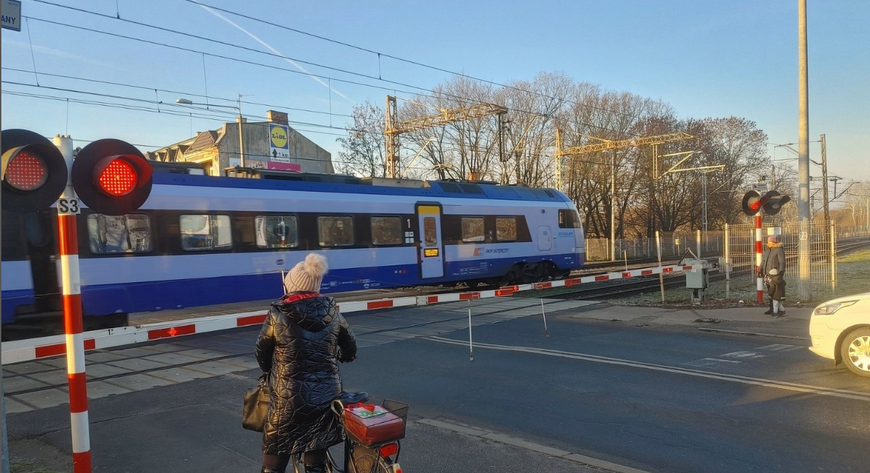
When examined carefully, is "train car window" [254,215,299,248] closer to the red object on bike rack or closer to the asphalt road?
the asphalt road

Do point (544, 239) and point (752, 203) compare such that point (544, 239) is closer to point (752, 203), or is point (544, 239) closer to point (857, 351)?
point (752, 203)

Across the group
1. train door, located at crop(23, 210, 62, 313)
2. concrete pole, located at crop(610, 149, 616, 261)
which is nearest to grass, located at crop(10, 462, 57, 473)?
train door, located at crop(23, 210, 62, 313)

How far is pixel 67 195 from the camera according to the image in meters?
3.91

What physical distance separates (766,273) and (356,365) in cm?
857

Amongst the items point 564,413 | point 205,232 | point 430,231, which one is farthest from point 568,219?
point 564,413

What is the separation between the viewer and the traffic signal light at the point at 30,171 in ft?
11.5

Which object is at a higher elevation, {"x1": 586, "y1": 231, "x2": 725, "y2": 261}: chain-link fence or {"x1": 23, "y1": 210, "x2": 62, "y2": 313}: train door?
{"x1": 23, "y1": 210, "x2": 62, "y2": 313}: train door

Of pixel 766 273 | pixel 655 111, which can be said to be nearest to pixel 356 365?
pixel 766 273

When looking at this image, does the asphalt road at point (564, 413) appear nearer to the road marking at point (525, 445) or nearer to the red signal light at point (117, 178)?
the road marking at point (525, 445)

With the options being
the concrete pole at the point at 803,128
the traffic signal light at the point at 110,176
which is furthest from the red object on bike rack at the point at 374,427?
the concrete pole at the point at 803,128

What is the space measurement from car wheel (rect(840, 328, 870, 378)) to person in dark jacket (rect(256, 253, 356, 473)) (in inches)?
263

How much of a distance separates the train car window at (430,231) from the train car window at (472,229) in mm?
1090

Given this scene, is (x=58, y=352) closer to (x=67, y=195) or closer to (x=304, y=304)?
(x=67, y=195)

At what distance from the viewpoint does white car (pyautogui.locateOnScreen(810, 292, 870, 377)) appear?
7098 millimetres
